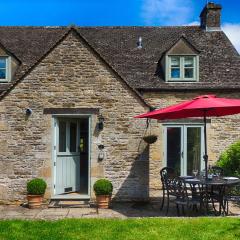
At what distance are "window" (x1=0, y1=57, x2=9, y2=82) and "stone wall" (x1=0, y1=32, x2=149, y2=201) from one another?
4.32m

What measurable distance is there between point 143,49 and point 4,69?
23.4ft

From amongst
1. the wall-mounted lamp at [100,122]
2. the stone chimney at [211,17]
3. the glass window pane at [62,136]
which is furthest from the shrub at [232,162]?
the stone chimney at [211,17]

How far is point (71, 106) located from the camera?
13703 mm

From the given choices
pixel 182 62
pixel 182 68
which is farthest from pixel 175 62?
pixel 182 68

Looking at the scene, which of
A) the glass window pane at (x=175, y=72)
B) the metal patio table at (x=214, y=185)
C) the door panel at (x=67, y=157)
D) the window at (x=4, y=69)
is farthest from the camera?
the glass window pane at (x=175, y=72)

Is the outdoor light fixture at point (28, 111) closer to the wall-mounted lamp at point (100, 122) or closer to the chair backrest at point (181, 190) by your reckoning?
the wall-mounted lamp at point (100, 122)

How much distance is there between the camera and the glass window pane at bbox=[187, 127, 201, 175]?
1783 centimetres

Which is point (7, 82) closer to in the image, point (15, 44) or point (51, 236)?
point (15, 44)

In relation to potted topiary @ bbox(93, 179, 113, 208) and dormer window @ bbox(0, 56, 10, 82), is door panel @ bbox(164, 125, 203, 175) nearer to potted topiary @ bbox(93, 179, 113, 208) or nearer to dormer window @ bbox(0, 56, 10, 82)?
potted topiary @ bbox(93, 179, 113, 208)

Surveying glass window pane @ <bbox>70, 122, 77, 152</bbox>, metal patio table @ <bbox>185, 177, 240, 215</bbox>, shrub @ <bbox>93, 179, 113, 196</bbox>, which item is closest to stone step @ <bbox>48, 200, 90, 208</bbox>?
shrub @ <bbox>93, 179, 113, 196</bbox>

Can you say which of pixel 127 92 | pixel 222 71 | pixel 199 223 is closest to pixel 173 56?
pixel 222 71

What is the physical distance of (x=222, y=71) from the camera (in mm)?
18688

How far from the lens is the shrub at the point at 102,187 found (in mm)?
12680

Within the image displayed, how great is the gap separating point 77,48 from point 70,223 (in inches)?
253
